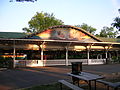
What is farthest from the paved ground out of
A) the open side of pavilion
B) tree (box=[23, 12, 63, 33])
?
tree (box=[23, 12, 63, 33])

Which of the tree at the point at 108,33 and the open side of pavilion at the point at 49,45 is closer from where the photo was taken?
the open side of pavilion at the point at 49,45

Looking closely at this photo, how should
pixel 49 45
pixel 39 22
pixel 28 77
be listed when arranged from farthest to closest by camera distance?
pixel 39 22 < pixel 49 45 < pixel 28 77

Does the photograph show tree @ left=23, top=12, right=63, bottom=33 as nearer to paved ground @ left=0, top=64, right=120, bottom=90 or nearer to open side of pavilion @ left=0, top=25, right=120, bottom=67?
open side of pavilion @ left=0, top=25, right=120, bottom=67

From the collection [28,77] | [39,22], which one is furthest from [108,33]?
[28,77]

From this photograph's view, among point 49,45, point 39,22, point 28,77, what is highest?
point 39,22

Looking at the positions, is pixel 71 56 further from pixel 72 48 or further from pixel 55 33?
pixel 55 33

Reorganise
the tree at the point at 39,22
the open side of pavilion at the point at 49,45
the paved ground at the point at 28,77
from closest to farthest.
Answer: the paved ground at the point at 28,77 → the open side of pavilion at the point at 49,45 → the tree at the point at 39,22

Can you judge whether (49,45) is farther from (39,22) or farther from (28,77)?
(39,22)

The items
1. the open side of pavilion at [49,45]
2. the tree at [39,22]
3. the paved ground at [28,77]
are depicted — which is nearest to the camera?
the paved ground at [28,77]

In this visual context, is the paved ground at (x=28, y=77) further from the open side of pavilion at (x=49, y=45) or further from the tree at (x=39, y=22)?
the tree at (x=39, y=22)

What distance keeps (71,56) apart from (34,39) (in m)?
8.16

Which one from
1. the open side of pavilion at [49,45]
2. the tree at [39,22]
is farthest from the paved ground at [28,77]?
the tree at [39,22]

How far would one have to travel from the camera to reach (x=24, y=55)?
19375mm

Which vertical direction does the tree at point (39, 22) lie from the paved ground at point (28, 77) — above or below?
above
